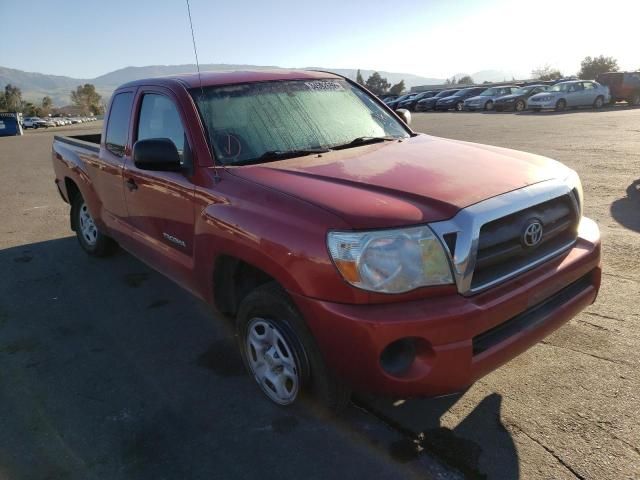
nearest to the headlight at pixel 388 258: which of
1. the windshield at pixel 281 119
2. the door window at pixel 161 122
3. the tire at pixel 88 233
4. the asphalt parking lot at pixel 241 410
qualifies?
the asphalt parking lot at pixel 241 410

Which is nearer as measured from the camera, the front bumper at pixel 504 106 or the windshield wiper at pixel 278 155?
the windshield wiper at pixel 278 155

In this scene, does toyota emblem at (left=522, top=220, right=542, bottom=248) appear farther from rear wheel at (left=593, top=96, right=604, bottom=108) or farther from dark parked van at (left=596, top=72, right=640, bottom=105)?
dark parked van at (left=596, top=72, right=640, bottom=105)

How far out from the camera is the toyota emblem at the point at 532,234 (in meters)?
2.49

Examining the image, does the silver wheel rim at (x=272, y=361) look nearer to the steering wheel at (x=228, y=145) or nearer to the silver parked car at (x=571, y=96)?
the steering wheel at (x=228, y=145)

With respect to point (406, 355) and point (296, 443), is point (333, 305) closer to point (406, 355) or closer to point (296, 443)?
point (406, 355)

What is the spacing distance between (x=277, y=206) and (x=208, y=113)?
1142 millimetres

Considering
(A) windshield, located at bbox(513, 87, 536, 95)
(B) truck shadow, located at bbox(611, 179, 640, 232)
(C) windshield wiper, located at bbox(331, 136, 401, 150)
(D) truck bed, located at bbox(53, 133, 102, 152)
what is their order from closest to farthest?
1. (C) windshield wiper, located at bbox(331, 136, 401, 150)
2. (D) truck bed, located at bbox(53, 133, 102, 152)
3. (B) truck shadow, located at bbox(611, 179, 640, 232)
4. (A) windshield, located at bbox(513, 87, 536, 95)

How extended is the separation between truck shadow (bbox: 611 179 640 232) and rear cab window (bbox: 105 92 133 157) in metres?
5.20

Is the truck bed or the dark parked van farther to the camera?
the dark parked van

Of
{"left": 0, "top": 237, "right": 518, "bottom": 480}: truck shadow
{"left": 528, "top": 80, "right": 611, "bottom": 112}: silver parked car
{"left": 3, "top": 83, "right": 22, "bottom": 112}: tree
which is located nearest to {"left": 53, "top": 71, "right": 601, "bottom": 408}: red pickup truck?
{"left": 0, "top": 237, "right": 518, "bottom": 480}: truck shadow

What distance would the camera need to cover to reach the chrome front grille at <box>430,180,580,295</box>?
226 centimetres

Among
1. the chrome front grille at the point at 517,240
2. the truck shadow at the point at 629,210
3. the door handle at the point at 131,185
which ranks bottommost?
the truck shadow at the point at 629,210

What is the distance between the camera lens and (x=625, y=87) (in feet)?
91.3

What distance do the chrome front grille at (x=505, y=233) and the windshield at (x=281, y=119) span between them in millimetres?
1321
